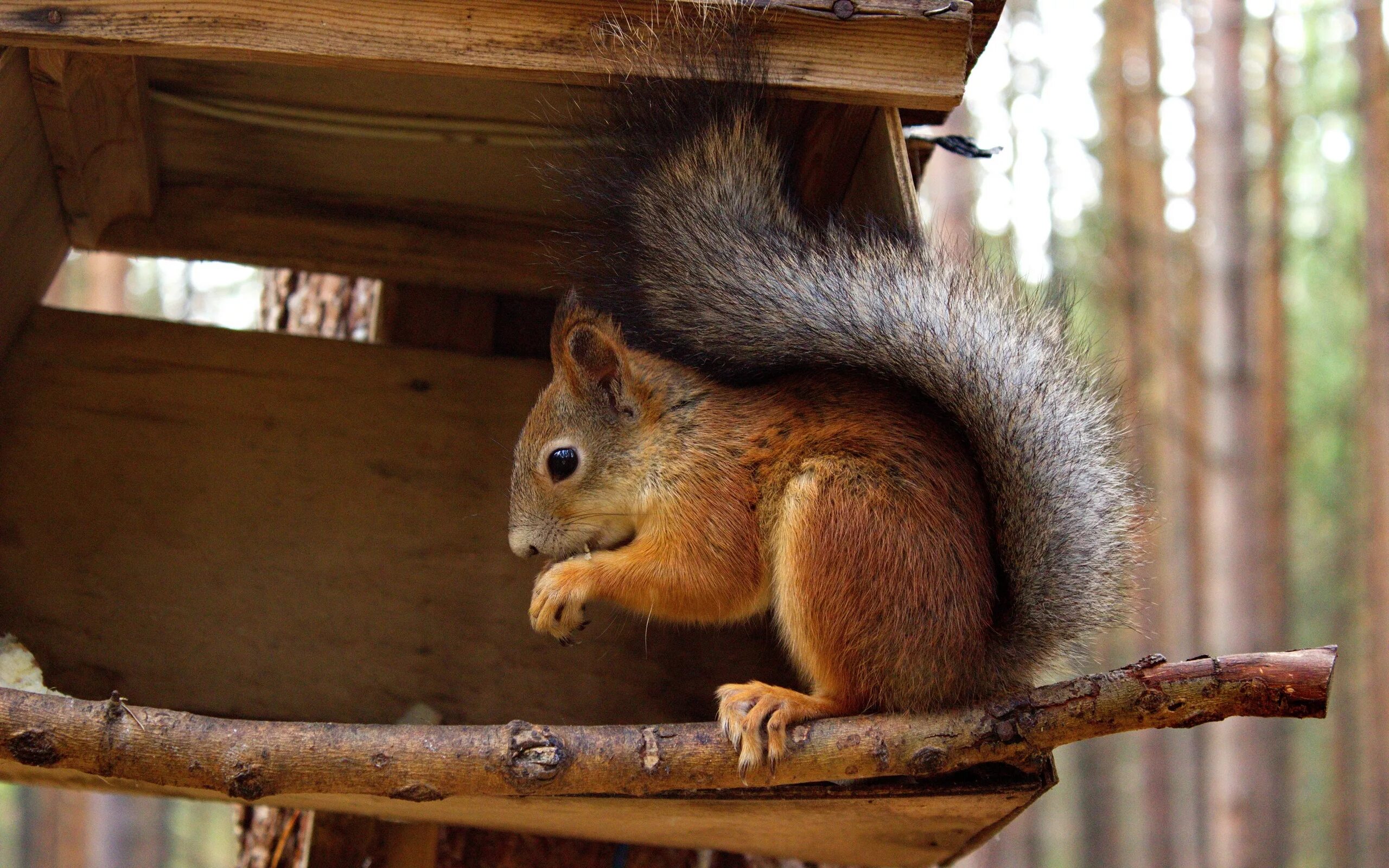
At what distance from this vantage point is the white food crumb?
1.67 metres

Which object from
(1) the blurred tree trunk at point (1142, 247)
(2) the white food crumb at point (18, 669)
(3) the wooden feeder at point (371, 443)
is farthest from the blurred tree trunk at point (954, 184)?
(2) the white food crumb at point (18, 669)

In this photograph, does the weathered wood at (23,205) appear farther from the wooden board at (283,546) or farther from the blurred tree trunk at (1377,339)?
the blurred tree trunk at (1377,339)

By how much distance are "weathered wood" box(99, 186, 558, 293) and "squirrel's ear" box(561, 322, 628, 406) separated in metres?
0.48

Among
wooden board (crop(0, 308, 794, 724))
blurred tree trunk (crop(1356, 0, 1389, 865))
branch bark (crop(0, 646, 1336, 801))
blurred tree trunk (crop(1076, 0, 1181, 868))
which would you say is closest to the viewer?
branch bark (crop(0, 646, 1336, 801))

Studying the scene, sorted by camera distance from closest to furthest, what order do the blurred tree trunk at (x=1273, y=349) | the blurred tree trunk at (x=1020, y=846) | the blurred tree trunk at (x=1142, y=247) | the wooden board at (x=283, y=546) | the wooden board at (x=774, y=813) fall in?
the wooden board at (x=774, y=813) < the wooden board at (x=283, y=546) < the blurred tree trunk at (x=1273, y=349) < the blurred tree trunk at (x=1142, y=247) < the blurred tree trunk at (x=1020, y=846)

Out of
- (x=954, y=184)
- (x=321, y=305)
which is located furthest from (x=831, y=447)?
(x=954, y=184)

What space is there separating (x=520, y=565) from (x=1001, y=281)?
1016mm

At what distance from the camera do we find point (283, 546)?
2131mm

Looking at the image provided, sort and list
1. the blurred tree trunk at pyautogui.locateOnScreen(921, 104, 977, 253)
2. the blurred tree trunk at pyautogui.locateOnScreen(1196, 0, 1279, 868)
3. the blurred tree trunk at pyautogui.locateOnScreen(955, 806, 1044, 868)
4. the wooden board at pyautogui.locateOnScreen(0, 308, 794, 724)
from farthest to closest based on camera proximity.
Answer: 1. the blurred tree trunk at pyautogui.locateOnScreen(955, 806, 1044, 868)
2. the blurred tree trunk at pyautogui.locateOnScreen(921, 104, 977, 253)
3. the blurred tree trunk at pyautogui.locateOnScreen(1196, 0, 1279, 868)
4. the wooden board at pyautogui.locateOnScreen(0, 308, 794, 724)

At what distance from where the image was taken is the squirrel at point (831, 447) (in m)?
1.51

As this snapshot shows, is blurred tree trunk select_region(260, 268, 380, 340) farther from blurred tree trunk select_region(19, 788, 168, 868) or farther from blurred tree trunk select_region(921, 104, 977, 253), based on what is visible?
blurred tree trunk select_region(19, 788, 168, 868)

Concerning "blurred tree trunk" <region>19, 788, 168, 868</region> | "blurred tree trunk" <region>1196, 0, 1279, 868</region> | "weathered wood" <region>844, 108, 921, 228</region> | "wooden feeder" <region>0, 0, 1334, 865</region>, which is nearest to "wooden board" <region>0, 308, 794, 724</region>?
"wooden feeder" <region>0, 0, 1334, 865</region>

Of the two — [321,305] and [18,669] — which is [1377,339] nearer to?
[321,305]

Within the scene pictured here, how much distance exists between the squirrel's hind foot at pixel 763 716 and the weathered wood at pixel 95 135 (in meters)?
1.27
